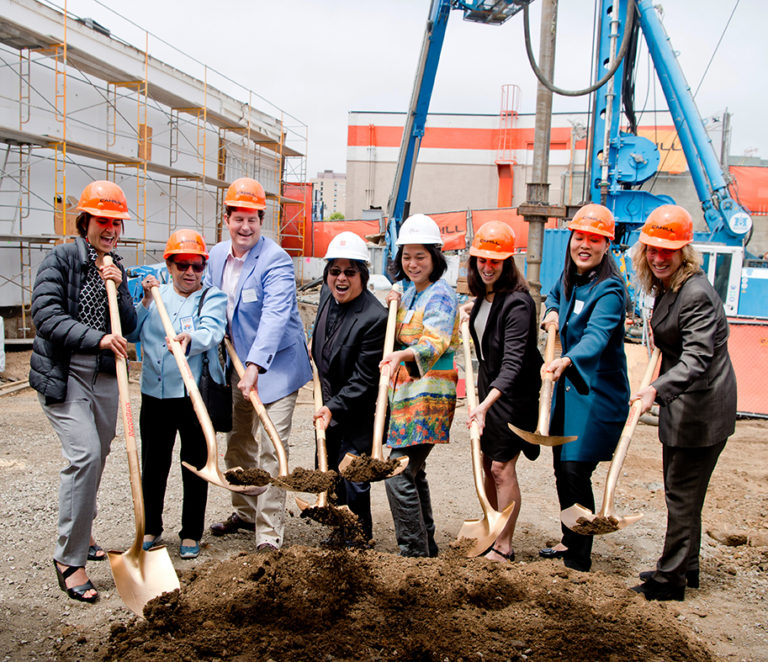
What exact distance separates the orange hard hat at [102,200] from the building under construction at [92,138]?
10.4 metres

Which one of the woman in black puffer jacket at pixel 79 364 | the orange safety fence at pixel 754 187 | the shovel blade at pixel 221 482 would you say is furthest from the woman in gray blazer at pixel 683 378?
the orange safety fence at pixel 754 187

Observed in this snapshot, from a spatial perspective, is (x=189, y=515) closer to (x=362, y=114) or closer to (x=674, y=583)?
→ (x=674, y=583)

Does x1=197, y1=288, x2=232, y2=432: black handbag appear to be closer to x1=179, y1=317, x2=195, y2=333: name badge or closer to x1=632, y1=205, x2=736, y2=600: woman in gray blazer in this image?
x1=179, y1=317, x2=195, y2=333: name badge

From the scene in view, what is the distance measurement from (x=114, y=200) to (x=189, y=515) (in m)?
1.86

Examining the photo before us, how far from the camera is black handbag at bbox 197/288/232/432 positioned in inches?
153

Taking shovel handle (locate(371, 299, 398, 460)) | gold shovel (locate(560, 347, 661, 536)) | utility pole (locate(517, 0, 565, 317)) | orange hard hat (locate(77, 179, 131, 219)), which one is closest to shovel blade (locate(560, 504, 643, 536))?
gold shovel (locate(560, 347, 661, 536))

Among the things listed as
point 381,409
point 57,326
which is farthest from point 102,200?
point 381,409

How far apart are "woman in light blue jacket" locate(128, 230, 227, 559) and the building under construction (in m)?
10.4

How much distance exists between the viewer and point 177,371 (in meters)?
3.80

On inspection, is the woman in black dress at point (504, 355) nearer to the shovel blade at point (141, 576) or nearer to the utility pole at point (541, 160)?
the shovel blade at point (141, 576)

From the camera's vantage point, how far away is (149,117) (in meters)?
18.3

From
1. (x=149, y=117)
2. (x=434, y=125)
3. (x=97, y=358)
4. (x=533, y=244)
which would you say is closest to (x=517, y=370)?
(x=97, y=358)

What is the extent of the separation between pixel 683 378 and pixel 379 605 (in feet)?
5.86

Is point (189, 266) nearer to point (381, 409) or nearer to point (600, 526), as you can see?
point (381, 409)
